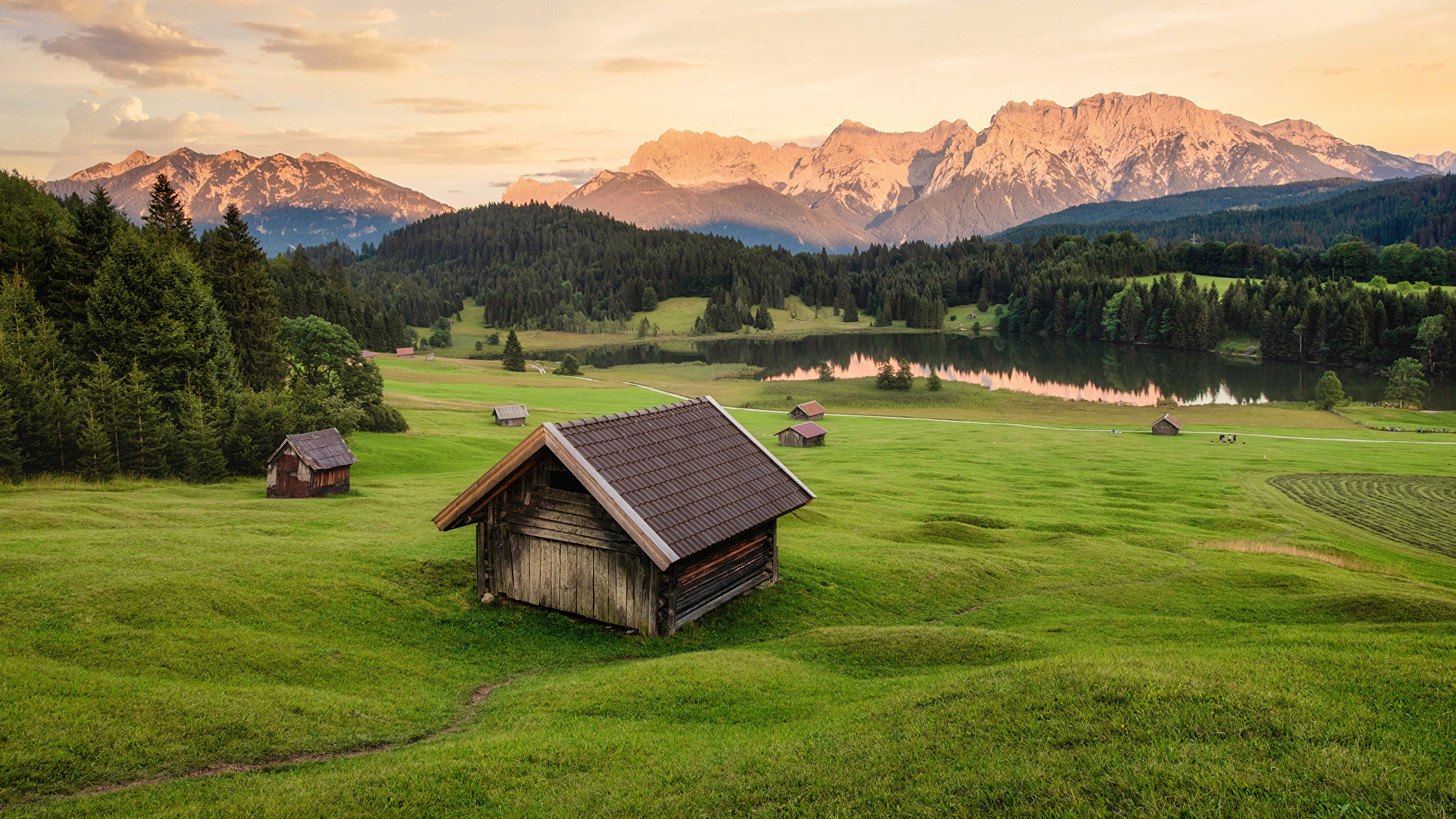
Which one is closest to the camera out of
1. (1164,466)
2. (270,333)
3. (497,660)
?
(497,660)

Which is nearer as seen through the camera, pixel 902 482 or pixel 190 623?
pixel 190 623

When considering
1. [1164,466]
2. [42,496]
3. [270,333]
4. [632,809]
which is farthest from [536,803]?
[270,333]

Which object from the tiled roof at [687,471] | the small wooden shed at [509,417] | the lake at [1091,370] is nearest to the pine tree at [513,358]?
the lake at [1091,370]

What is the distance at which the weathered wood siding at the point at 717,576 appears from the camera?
67.9ft

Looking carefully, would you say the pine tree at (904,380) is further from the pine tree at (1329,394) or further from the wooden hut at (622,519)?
the wooden hut at (622,519)

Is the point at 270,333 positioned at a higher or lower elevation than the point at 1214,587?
higher

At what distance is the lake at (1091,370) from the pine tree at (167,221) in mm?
100591

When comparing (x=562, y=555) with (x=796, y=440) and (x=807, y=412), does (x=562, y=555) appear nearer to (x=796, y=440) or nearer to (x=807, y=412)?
(x=796, y=440)

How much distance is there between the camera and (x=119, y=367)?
49219 mm

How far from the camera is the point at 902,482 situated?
52.4 m

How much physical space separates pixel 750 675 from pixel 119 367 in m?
52.6

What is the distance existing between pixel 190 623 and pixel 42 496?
2684 centimetres

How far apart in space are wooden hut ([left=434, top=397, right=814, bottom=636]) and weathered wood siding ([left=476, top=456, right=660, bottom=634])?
3cm

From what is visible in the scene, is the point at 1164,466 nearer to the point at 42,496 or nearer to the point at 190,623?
the point at 190,623
